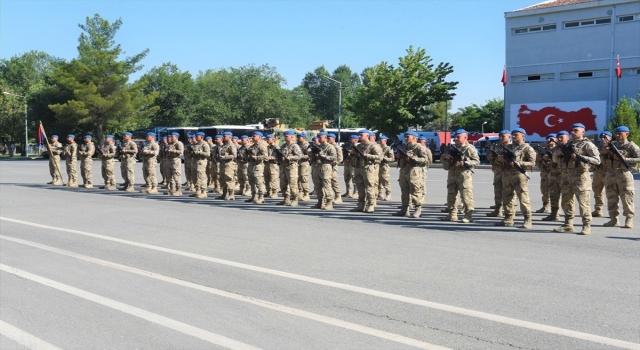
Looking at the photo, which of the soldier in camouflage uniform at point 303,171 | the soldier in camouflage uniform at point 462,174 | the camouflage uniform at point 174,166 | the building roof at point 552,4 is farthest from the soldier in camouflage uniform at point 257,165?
the building roof at point 552,4

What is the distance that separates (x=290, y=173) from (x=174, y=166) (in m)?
4.67

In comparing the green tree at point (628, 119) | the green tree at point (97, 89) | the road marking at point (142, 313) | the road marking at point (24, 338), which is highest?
the green tree at point (97, 89)

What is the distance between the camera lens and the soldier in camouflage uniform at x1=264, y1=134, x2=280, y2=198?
54.4 feet

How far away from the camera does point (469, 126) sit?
96.0 meters

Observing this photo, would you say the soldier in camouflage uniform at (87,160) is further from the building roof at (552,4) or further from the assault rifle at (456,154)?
the building roof at (552,4)

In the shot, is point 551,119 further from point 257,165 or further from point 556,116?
point 257,165

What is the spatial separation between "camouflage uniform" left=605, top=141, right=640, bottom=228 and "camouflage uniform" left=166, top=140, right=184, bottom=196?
11500mm

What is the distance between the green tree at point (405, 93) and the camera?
4559 centimetres

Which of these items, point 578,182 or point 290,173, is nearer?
point 578,182

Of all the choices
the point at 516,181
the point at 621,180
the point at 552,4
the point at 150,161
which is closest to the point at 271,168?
the point at 150,161

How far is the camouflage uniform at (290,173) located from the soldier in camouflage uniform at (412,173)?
3.03 meters

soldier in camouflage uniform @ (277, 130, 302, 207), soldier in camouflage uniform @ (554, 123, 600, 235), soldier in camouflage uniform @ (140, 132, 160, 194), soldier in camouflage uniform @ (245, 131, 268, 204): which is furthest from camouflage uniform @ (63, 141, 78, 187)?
soldier in camouflage uniform @ (554, 123, 600, 235)

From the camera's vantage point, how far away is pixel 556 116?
41.4 metres

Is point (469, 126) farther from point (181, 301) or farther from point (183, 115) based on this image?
point (181, 301)
